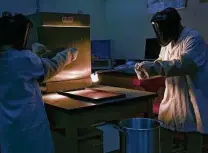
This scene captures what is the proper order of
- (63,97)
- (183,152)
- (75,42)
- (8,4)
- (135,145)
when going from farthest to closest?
(8,4) < (183,152) < (75,42) < (63,97) < (135,145)

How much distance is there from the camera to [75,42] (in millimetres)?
2312

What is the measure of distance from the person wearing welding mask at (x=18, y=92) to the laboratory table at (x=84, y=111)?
15 cm

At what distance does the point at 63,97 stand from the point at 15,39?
0.58 m

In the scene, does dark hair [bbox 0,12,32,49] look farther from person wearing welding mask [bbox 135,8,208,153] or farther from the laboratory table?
person wearing welding mask [bbox 135,8,208,153]

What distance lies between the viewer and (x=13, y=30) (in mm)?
1656

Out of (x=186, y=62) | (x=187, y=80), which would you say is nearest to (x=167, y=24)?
(x=186, y=62)

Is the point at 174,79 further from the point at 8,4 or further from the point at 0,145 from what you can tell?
the point at 8,4

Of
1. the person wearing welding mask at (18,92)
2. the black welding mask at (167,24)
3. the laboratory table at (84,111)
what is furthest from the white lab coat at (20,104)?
the black welding mask at (167,24)

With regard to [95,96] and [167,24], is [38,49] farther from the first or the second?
[167,24]

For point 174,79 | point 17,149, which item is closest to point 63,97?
point 17,149

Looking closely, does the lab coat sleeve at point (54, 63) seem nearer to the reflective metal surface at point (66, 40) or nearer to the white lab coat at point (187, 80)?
the reflective metal surface at point (66, 40)

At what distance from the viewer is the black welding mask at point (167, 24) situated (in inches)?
75.8

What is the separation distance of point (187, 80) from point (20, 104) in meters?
1.14

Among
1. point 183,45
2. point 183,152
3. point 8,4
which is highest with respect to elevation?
point 8,4
